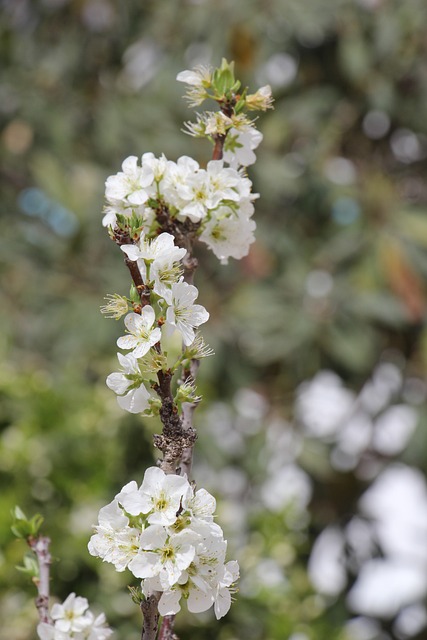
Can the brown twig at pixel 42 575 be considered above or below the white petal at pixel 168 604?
above

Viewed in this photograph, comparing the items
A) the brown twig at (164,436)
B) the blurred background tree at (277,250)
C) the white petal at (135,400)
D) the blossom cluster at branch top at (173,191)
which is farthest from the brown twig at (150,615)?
the blurred background tree at (277,250)

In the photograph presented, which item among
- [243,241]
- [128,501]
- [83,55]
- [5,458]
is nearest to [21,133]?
[83,55]

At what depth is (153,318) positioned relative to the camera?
1.84 feet

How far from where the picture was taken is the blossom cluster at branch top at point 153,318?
1.85ft

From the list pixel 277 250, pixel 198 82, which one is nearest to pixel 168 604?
pixel 198 82

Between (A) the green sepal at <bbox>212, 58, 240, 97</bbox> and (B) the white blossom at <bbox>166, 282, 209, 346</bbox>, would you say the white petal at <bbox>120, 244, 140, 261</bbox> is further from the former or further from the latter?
(A) the green sepal at <bbox>212, 58, 240, 97</bbox>

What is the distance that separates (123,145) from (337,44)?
701mm

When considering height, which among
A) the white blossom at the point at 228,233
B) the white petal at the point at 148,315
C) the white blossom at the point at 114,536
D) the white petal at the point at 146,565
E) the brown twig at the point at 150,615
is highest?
the white blossom at the point at 228,233

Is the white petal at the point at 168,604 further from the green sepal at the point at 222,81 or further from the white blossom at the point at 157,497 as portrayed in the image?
the green sepal at the point at 222,81

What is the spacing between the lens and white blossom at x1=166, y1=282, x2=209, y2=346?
568 millimetres

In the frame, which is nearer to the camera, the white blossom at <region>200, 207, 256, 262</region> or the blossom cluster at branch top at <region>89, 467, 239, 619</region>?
the blossom cluster at branch top at <region>89, 467, 239, 619</region>

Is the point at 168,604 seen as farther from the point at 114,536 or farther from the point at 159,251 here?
the point at 159,251

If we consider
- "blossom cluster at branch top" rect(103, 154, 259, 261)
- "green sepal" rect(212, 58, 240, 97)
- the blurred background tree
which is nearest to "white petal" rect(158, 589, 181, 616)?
"blossom cluster at branch top" rect(103, 154, 259, 261)

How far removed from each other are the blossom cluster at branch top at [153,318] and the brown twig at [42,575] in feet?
0.54
